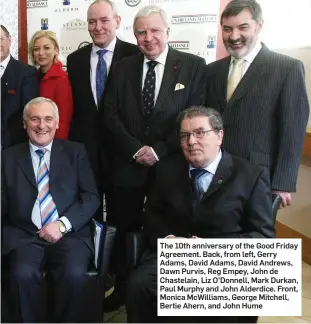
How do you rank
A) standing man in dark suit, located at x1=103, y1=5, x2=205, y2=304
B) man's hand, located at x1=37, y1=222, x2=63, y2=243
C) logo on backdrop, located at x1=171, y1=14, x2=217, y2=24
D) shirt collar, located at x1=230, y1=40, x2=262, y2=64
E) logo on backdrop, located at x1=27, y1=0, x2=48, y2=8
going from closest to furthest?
man's hand, located at x1=37, y1=222, x2=63, y2=243, shirt collar, located at x1=230, y1=40, x2=262, y2=64, standing man in dark suit, located at x1=103, y1=5, x2=205, y2=304, logo on backdrop, located at x1=171, y1=14, x2=217, y2=24, logo on backdrop, located at x1=27, y1=0, x2=48, y2=8

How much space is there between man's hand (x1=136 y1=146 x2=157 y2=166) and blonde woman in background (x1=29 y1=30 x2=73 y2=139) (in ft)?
1.99

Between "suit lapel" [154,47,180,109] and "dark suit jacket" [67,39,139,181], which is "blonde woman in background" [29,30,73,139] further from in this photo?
"suit lapel" [154,47,180,109]

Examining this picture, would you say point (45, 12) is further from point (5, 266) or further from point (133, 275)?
point (133, 275)

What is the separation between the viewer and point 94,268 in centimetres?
234

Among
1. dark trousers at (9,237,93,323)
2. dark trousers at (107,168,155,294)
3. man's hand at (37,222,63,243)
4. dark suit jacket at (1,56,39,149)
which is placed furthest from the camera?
dark suit jacket at (1,56,39,149)

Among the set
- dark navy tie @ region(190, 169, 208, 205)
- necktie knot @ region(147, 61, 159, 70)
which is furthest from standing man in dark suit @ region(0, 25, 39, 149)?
dark navy tie @ region(190, 169, 208, 205)

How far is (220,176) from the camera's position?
217cm

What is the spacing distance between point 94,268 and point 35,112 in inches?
34.2

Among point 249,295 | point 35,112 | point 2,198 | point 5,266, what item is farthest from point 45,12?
point 249,295

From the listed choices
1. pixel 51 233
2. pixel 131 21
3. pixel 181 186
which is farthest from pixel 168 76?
pixel 131 21

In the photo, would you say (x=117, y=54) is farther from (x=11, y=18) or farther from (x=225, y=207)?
(x=11, y=18)

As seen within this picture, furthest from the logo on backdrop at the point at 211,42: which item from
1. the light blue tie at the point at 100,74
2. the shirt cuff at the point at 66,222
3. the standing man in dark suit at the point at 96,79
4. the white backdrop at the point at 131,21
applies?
the shirt cuff at the point at 66,222

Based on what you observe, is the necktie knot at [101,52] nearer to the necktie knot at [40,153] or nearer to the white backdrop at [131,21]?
the necktie knot at [40,153]

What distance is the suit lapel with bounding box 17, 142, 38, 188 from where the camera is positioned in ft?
7.93
